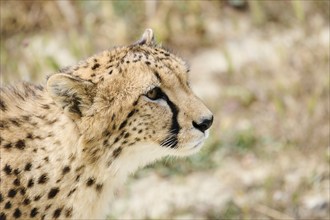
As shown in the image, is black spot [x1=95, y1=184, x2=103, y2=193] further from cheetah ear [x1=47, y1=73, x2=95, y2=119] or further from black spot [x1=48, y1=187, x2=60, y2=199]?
cheetah ear [x1=47, y1=73, x2=95, y2=119]

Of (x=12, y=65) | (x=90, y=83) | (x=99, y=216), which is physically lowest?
(x=99, y=216)

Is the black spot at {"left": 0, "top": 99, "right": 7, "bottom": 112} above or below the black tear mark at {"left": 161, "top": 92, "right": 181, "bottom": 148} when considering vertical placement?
above

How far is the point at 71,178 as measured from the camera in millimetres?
3734

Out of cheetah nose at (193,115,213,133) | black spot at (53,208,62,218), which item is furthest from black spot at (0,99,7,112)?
cheetah nose at (193,115,213,133)

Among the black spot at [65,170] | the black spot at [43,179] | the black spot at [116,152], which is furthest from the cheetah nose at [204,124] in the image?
the black spot at [43,179]

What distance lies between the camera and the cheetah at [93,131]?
3.66 metres

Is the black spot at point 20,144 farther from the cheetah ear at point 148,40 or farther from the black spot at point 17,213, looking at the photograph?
the cheetah ear at point 148,40

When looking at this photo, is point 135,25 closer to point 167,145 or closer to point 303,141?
point 303,141

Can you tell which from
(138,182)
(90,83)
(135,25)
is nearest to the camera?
(90,83)

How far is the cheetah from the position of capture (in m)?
3.66

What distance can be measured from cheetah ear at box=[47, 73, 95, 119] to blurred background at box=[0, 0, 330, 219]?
5.01 ft

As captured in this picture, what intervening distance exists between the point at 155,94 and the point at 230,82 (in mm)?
2574

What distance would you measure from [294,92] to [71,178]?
2.55 m

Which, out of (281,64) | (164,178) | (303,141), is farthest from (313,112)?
(164,178)
